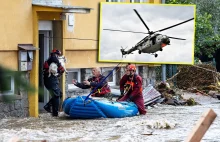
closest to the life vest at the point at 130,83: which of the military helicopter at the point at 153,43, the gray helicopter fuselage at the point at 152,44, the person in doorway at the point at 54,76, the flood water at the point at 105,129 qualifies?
the flood water at the point at 105,129

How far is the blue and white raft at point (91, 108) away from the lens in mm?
14781

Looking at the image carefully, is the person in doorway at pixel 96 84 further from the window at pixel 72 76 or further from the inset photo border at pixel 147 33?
the inset photo border at pixel 147 33

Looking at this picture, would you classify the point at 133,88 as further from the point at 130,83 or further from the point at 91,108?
the point at 91,108

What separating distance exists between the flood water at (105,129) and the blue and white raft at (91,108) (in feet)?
0.62

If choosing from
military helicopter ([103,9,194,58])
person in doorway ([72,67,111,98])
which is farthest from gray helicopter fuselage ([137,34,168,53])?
person in doorway ([72,67,111,98])

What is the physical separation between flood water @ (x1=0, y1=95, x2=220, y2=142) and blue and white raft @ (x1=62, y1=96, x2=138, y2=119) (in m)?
0.19

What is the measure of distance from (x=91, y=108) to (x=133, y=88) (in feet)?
4.68

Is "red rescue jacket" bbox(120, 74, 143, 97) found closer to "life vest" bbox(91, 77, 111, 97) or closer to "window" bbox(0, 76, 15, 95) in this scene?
"life vest" bbox(91, 77, 111, 97)

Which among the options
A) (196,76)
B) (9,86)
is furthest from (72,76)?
(9,86)

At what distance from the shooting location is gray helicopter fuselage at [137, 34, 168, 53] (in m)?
11.3

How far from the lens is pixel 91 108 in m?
14.8

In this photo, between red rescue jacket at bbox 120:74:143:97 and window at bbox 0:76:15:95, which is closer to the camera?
window at bbox 0:76:15:95

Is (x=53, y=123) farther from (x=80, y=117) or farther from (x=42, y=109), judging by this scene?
(x=42, y=109)

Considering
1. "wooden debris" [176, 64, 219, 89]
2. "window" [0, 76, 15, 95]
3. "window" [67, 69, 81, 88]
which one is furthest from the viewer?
"wooden debris" [176, 64, 219, 89]
